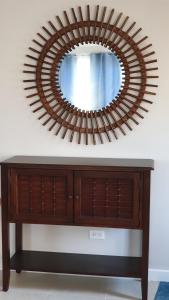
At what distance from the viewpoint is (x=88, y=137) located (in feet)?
9.87

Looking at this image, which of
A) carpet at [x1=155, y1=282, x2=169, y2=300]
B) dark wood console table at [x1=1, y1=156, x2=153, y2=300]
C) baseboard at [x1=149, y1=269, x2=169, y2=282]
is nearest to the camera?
dark wood console table at [x1=1, y1=156, x2=153, y2=300]

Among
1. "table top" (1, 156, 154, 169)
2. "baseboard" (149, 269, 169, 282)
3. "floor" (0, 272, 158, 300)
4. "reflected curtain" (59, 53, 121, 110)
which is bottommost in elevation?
"floor" (0, 272, 158, 300)

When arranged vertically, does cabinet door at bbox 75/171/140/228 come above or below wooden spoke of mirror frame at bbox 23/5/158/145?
below

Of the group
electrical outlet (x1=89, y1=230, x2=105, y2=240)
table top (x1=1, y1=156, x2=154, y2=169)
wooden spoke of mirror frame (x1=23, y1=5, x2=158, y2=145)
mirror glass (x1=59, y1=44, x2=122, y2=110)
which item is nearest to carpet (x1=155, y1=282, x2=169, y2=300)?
electrical outlet (x1=89, y1=230, x2=105, y2=240)

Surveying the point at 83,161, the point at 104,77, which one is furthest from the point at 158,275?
the point at 104,77

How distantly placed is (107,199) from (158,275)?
0.87 metres

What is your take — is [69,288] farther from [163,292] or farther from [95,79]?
[95,79]

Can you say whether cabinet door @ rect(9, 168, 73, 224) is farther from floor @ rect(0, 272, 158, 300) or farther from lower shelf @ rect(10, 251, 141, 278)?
floor @ rect(0, 272, 158, 300)

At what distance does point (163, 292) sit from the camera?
9.38 feet

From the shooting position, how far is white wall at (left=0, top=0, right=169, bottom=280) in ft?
9.29

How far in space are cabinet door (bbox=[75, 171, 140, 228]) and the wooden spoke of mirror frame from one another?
43 cm

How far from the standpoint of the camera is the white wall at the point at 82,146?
2.83m

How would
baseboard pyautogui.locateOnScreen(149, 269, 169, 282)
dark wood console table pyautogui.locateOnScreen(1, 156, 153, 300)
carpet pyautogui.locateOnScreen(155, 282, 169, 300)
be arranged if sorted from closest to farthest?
dark wood console table pyautogui.locateOnScreen(1, 156, 153, 300), carpet pyautogui.locateOnScreen(155, 282, 169, 300), baseboard pyautogui.locateOnScreen(149, 269, 169, 282)

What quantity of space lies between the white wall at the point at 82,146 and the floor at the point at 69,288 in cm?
23
